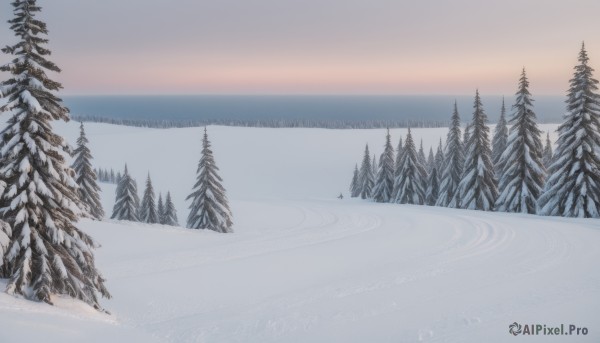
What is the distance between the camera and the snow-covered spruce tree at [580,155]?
25.0 metres

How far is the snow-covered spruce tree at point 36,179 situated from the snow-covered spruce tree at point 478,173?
32.7 m

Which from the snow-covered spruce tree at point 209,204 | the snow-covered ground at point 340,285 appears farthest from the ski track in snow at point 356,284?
the snow-covered spruce tree at point 209,204

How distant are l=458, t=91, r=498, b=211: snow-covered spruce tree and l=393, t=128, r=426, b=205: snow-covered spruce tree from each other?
1193 cm

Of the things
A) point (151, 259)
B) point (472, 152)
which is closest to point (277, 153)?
point (472, 152)

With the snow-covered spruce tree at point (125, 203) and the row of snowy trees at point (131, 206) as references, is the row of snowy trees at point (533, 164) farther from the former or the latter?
the snow-covered spruce tree at point (125, 203)

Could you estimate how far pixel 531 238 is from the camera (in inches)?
563

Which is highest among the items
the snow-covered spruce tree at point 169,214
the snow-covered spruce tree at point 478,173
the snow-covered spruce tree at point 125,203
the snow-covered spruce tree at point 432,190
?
the snow-covered spruce tree at point 478,173

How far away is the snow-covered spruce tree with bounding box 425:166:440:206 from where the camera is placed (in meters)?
52.2

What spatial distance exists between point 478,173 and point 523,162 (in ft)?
14.6

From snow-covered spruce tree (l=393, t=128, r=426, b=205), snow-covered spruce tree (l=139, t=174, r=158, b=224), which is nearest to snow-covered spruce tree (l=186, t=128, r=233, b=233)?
snow-covered spruce tree (l=139, t=174, r=158, b=224)

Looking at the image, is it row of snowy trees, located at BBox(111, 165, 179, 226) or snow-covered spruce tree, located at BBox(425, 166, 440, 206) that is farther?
snow-covered spruce tree, located at BBox(425, 166, 440, 206)

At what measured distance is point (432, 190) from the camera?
5250 cm

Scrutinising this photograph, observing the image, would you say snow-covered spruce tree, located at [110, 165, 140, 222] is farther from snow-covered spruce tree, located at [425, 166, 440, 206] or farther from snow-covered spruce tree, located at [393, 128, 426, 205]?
snow-covered spruce tree, located at [425, 166, 440, 206]

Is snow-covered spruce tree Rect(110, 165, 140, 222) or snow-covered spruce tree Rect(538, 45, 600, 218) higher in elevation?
snow-covered spruce tree Rect(538, 45, 600, 218)
